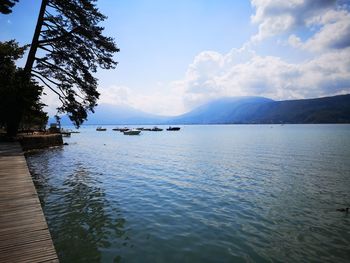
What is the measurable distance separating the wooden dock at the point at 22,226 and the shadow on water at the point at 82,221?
160 centimetres

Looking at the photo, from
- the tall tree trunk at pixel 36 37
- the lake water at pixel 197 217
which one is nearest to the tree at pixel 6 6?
the tall tree trunk at pixel 36 37

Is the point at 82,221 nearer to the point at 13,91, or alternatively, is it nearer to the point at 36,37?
the point at 13,91

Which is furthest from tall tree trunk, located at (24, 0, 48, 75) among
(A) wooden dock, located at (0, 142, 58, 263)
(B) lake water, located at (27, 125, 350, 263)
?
(A) wooden dock, located at (0, 142, 58, 263)

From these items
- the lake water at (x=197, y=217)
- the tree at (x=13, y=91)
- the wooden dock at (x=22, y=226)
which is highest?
the tree at (x=13, y=91)

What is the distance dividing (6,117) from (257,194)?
22.3 m

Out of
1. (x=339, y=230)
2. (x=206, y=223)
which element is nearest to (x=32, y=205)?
(x=206, y=223)

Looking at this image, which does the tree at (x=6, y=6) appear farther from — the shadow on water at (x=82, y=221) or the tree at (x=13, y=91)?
the shadow on water at (x=82, y=221)

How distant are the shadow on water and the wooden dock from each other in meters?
1.60

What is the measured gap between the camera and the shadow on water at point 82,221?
6.98m

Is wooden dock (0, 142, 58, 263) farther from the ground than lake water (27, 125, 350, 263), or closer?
farther from the ground

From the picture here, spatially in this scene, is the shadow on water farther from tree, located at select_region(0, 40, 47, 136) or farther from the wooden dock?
tree, located at select_region(0, 40, 47, 136)

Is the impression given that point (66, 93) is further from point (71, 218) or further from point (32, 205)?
point (32, 205)

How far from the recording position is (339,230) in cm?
881

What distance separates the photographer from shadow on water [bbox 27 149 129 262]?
275 inches
